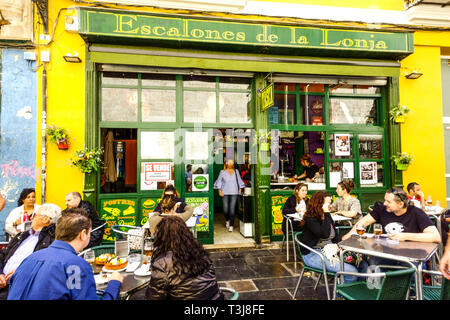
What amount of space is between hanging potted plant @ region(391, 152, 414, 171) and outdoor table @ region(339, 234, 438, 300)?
3.94 metres

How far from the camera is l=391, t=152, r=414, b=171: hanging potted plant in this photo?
642cm

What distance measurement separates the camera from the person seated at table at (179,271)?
195cm

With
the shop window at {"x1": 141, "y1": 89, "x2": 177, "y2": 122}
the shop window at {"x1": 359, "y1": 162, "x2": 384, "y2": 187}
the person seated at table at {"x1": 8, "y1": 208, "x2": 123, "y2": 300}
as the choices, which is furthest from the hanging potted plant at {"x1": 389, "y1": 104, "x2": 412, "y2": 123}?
the person seated at table at {"x1": 8, "y1": 208, "x2": 123, "y2": 300}

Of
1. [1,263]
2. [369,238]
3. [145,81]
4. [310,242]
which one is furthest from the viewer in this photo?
[145,81]

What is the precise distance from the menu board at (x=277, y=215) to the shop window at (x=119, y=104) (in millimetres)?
3804

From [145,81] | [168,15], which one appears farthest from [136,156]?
[168,15]

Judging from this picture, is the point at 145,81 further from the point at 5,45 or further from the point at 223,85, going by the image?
the point at 5,45

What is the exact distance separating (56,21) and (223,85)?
12.5ft

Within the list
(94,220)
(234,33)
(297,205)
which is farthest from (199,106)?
(94,220)

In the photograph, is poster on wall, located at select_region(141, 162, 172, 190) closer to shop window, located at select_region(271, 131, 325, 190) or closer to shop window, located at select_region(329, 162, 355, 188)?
shop window, located at select_region(271, 131, 325, 190)

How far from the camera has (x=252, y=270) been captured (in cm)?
462

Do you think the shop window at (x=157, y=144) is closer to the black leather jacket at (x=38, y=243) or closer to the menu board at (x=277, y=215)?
the menu board at (x=277, y=215)

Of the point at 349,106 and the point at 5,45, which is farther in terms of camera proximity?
the point at 349,106
